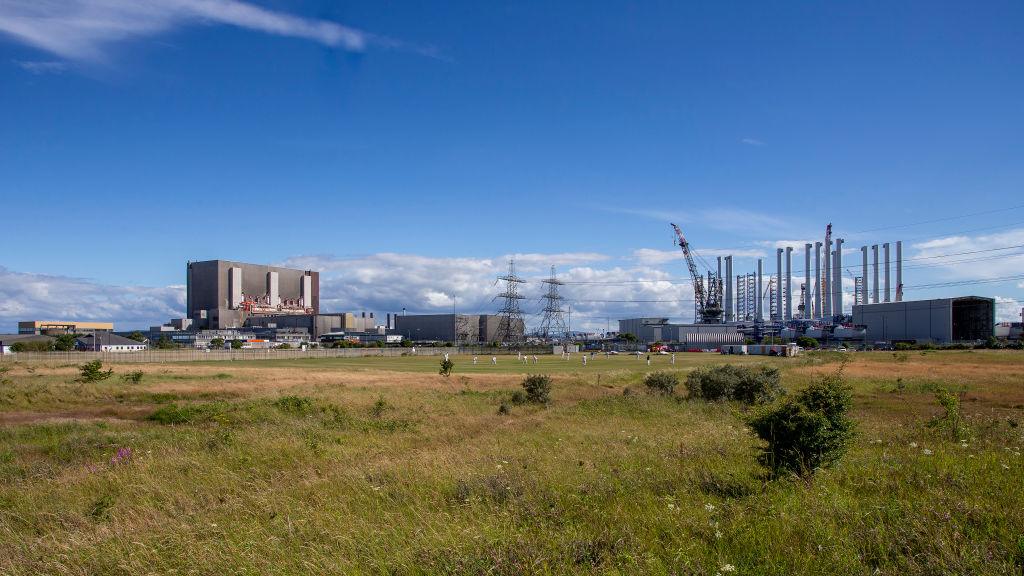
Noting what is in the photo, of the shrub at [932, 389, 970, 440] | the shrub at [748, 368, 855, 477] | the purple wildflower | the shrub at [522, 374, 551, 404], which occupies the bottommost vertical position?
the shrub at [522, 374, 551, 404]

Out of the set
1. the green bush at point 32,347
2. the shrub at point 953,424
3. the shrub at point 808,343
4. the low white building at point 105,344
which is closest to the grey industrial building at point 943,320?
the shrub at point 808,343

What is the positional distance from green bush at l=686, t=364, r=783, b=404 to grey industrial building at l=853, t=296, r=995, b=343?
132 m

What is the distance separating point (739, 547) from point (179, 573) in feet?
19.0

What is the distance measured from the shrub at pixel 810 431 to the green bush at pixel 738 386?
18.9 metres

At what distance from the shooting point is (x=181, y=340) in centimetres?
18800

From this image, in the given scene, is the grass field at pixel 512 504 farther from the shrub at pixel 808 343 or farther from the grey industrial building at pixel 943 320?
the grey industrial building at pixel 943 320

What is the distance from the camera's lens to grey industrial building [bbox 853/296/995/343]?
462ft

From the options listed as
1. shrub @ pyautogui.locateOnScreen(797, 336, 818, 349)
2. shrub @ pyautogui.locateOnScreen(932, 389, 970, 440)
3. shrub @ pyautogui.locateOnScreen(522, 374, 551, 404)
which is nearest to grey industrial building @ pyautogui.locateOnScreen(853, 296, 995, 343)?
shrub @ pyautogui.locateOnScreen(797, 336, 818, 349)

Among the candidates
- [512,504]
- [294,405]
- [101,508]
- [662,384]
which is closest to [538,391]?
[662,384]

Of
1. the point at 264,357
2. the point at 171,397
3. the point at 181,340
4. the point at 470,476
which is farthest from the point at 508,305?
the point at 470,476

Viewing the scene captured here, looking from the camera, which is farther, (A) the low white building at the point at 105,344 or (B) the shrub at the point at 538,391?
(A) the low white building at the point at 105,344

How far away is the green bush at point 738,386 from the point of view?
30141mm

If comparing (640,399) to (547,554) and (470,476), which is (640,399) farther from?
(547,554)

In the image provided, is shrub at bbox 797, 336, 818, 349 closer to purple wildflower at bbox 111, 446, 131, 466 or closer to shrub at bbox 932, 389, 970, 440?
shrub at bbox 932, 389, 970, 440
